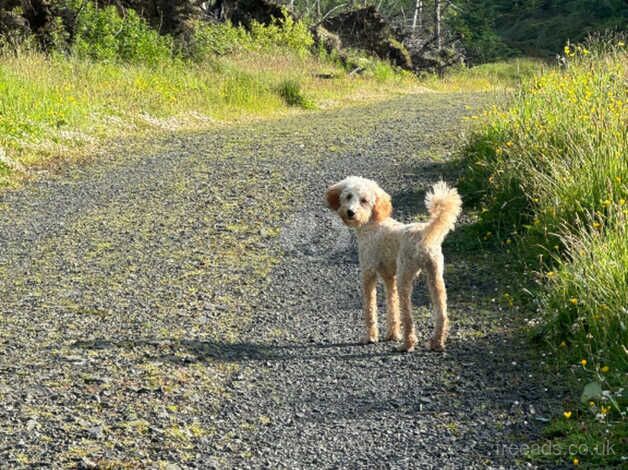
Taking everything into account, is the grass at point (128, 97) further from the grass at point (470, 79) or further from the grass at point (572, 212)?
the grass at point (470, 79)

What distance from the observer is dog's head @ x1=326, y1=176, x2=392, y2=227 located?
214 inches

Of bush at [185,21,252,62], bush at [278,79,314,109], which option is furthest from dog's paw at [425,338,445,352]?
bush at [185,21,252,62]

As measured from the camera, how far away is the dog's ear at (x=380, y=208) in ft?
18.2

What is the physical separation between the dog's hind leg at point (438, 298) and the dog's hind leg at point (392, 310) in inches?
15.0

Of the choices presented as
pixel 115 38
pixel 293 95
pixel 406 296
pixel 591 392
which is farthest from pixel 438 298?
pixel 115 38

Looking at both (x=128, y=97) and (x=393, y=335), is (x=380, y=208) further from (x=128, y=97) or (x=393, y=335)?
(x=128, y=97)

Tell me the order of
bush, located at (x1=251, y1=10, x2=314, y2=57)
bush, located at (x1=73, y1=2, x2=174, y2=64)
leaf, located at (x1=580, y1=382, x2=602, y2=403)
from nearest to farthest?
leaf, located at (x1=580, y1=382, x2=602, y2=403) → bush, located at (x1=73, y1=2, x2=174, y2=64) → bush, located at (x1=251, y1=10, x2=314, y2=57)

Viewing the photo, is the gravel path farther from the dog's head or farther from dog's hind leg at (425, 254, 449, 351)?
the dog's head

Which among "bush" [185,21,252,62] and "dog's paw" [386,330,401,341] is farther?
"bush" [185,21,252,62]

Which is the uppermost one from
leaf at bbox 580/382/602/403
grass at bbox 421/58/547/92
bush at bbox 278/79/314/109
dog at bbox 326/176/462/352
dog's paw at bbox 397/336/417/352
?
dog at bbox 326/176/462/352

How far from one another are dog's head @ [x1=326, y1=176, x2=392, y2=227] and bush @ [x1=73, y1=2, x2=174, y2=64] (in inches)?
454

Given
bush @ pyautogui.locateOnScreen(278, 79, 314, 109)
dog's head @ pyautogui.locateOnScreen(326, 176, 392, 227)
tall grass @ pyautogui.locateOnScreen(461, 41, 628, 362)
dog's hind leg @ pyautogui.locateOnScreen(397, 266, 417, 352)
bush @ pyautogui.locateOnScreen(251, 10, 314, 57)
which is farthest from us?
bush @ pyautogui.locateOnScreen(251, 10, 314, 57)

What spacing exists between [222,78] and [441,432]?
538 inches

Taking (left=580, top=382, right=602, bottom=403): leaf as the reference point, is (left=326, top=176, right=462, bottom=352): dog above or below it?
above
